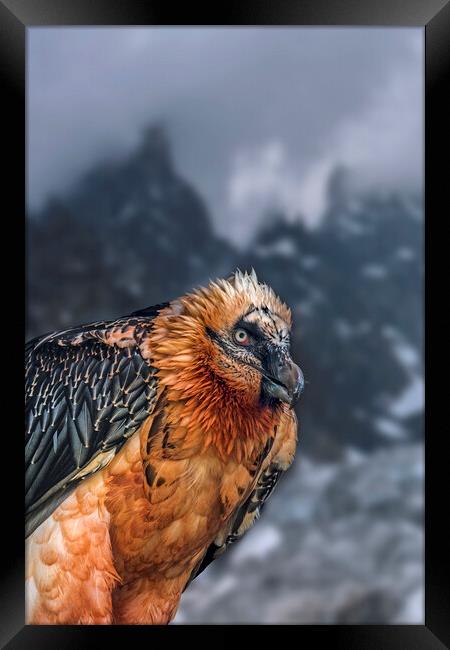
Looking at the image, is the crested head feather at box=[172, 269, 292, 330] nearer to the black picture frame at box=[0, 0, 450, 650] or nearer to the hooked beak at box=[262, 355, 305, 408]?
the hooked beak at box=[262, 355, 305, 408]

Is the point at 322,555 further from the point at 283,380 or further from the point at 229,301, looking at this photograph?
the point at 229,301

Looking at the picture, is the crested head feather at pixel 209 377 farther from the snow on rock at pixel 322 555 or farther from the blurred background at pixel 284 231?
the snow on rock at pixel 322 555

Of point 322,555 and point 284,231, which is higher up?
point 284,231

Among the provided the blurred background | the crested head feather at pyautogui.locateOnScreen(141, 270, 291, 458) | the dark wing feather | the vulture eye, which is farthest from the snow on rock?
the dark wing feather
